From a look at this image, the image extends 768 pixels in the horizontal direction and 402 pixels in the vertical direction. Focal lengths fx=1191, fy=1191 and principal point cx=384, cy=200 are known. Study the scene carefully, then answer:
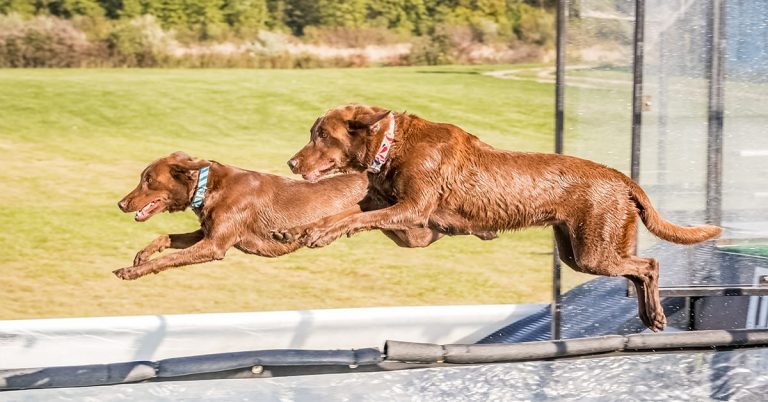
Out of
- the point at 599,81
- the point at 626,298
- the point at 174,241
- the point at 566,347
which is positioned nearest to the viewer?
the point at 174,241

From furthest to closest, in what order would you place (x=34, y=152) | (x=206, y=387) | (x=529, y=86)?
(x=529, y=86) → (x=34, y=152) → (x=206, y=387)

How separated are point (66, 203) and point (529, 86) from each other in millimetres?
9617

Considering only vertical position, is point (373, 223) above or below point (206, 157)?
above

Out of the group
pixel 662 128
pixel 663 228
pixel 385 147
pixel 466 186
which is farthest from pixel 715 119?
pixel 385 147

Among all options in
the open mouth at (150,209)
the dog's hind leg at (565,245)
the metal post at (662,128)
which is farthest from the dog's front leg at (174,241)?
the metal post at (662,128)

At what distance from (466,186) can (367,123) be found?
1.70 feet

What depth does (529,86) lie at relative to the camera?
74.1 ft

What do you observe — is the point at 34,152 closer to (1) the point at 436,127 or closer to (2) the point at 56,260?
(2) the point at 56,260

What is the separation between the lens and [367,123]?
16.8 feet

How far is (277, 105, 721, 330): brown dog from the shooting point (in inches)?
200

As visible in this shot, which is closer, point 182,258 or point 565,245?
point 182,258

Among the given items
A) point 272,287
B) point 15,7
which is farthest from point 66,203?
point 15,7

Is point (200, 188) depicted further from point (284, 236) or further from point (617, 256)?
point (617, 256)

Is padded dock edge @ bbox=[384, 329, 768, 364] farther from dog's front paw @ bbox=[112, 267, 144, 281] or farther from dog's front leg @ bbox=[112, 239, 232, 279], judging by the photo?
dog's front paw @ bbox=[112, 267, 144, 281]
